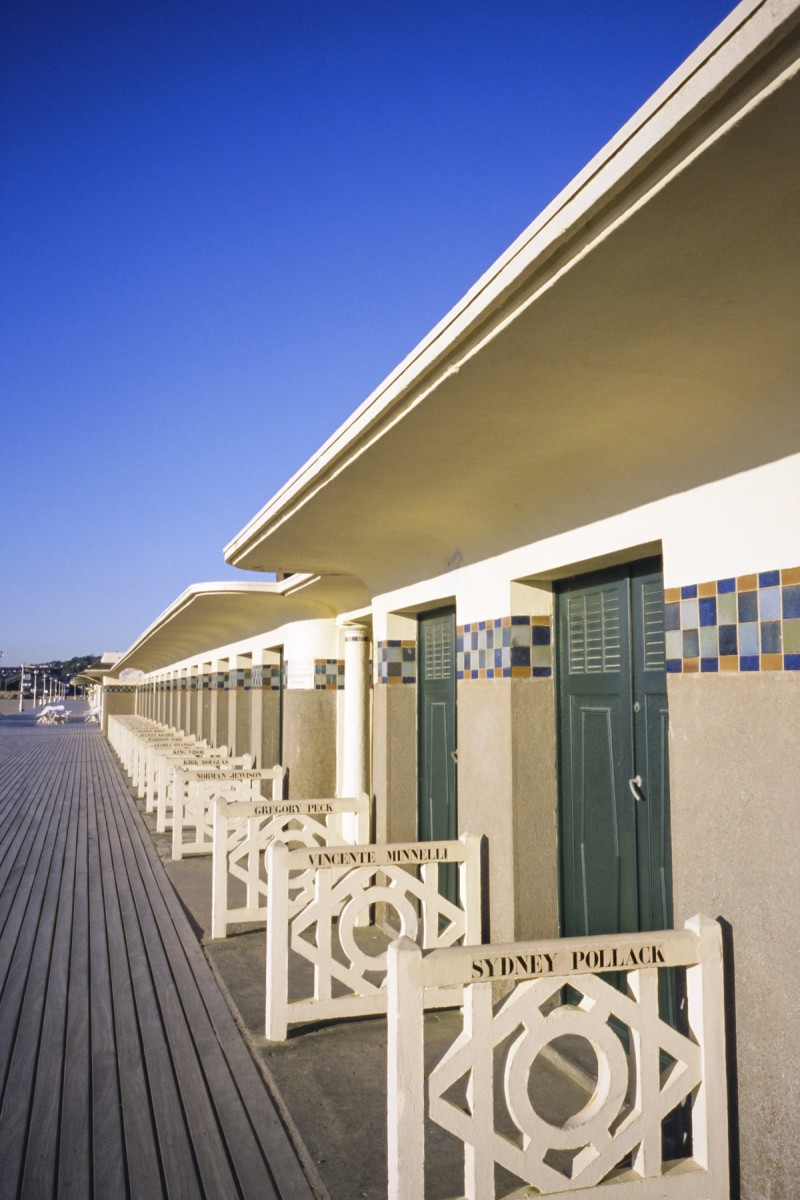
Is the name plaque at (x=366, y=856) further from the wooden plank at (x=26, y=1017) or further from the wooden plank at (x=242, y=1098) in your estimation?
the wooden plank at (x=26, y=1017)

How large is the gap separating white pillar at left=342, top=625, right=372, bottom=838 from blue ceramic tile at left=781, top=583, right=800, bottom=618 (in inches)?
219

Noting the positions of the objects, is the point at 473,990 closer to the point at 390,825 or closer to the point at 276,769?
the point at 390,825

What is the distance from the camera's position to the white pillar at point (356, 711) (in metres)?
7.97

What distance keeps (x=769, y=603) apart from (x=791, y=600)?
0.09m

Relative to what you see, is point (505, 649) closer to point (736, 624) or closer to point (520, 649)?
point (520, 649)

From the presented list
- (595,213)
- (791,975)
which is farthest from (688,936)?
(595,213)

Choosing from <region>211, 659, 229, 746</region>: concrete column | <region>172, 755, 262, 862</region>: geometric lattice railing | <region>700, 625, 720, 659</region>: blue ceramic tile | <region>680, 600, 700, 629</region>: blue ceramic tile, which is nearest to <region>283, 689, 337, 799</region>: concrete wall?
<region>172, 755, 262, 862</region>: geometric lattice railing

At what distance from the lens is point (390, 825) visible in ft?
20.1

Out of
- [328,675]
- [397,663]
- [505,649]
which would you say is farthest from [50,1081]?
[328,675]

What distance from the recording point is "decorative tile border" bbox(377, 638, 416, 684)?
6.25 metres

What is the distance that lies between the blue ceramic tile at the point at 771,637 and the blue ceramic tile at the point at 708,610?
0.26 metres

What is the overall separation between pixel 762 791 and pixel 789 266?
1.50 meters

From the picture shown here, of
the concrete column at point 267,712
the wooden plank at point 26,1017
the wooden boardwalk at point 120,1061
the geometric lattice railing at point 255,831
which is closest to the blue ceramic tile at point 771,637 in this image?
the wooden boardwalk at point 120,1061

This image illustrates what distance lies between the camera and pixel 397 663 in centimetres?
627
